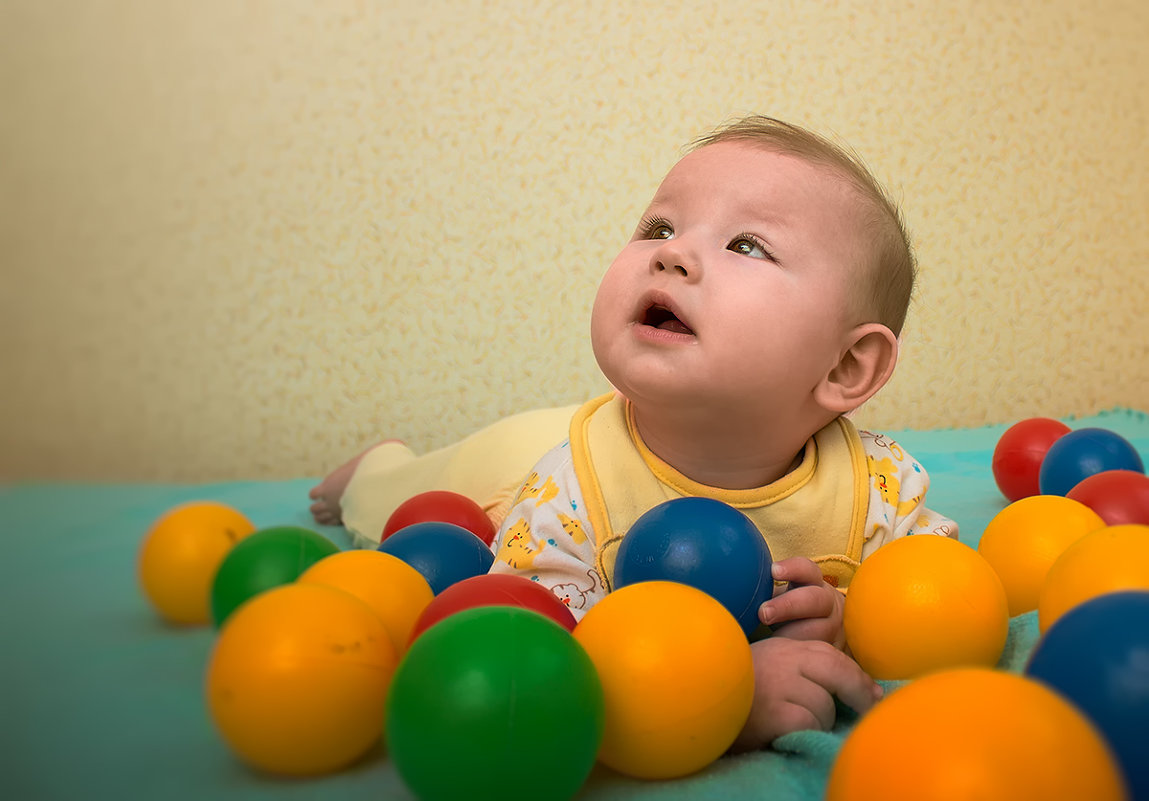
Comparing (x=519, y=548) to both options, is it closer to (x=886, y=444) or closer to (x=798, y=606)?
(x=798, y=606)

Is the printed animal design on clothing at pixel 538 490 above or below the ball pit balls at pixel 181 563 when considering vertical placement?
below

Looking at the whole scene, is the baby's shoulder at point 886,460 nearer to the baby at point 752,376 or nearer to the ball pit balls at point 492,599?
the baby at point 752,376

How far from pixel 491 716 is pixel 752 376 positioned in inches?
17.6

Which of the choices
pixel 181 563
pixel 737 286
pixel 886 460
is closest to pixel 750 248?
pixel 737 286

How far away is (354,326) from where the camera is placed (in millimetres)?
740

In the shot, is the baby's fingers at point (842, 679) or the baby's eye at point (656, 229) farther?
the baby's eye at point (656, 229)

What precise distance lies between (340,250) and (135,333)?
0.47 meters

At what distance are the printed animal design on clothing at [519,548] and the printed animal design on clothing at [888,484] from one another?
1.20ft

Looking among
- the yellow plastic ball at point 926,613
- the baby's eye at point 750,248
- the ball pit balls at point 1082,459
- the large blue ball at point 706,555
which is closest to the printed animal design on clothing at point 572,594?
the large blue ball at point 706,555

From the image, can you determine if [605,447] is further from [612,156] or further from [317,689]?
[612,156]

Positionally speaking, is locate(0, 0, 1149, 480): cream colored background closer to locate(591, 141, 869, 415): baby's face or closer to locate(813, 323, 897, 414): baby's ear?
locate(591, 141, 869, 415): baby's face

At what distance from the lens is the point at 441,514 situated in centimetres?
109

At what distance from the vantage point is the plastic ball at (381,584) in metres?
0.69

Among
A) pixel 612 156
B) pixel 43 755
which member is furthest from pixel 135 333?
pixel 612 156
